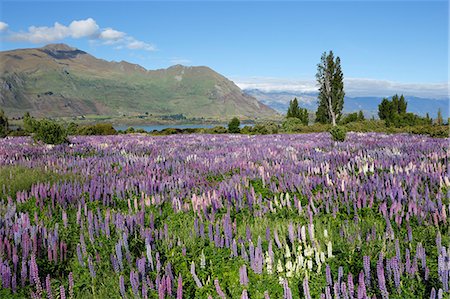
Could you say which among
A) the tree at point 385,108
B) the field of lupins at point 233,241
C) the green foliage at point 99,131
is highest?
the tree at point 385,108

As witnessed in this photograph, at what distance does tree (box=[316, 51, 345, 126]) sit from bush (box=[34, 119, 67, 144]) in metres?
70.6

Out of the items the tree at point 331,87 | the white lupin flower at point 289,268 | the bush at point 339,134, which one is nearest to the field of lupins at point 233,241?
the white lupin flower at point 289,268

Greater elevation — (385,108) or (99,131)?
(385,108)

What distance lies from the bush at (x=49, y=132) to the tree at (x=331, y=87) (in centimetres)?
7058

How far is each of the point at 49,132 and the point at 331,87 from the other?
74.1m

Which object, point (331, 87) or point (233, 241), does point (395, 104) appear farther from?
point (233, 241)

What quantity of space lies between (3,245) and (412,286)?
11.3 ft

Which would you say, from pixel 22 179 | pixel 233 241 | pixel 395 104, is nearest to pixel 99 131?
pixel 22 179

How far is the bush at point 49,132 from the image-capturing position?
13430 millimetres

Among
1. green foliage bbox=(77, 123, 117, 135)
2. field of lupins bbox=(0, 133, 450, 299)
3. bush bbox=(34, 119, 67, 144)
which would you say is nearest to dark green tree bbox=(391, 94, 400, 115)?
green foliage bbox=(77, 123, 117, 135)

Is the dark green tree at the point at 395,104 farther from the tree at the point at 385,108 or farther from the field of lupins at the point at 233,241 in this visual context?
the field of lupins at the point at 233,241

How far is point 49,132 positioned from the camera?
1364 cm

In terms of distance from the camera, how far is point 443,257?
2.53 m

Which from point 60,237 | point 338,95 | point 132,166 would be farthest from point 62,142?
Result: point 338,95
